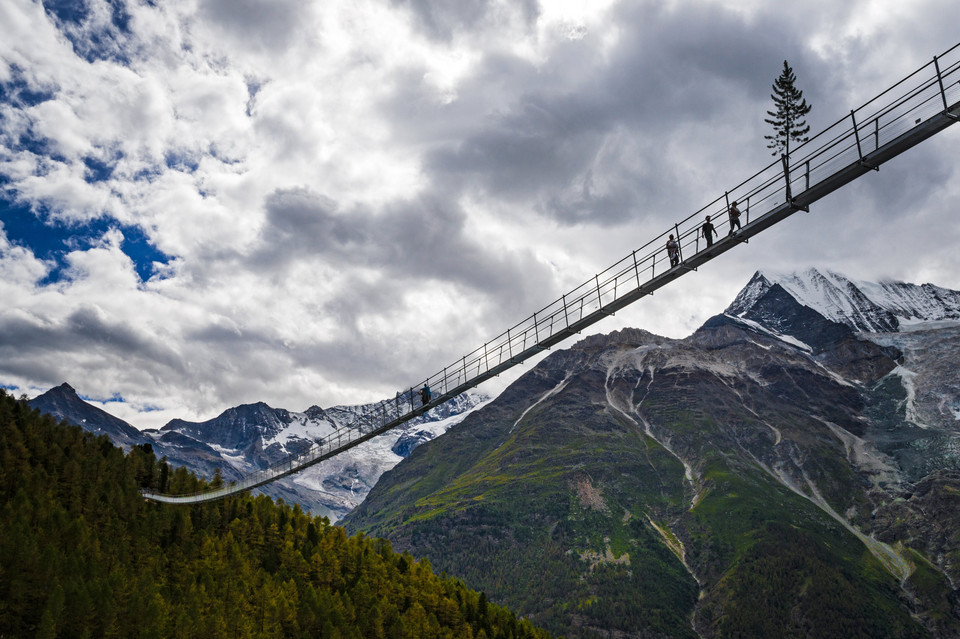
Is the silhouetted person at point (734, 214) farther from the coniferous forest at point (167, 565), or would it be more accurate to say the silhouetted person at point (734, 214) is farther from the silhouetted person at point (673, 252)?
the coniferous forest at point (167, 565)

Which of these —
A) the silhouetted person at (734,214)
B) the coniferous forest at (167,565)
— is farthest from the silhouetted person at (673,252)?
the coniferous forest at (167,565)

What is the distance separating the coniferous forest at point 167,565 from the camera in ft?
231

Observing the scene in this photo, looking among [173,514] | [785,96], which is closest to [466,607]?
[173,514]

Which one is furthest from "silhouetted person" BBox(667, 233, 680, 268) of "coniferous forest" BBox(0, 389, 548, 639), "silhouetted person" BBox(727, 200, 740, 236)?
"coniferous forest" BBox(0, 389, 548, 639)

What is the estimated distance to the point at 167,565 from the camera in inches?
3664

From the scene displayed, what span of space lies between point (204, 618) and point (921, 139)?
7822 centimetres

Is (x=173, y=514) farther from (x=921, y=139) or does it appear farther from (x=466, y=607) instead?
(x=921, y=139)

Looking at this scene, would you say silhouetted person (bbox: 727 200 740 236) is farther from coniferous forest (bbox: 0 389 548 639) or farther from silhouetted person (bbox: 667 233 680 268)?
Result: coniferous forest (bbox: 0 389 548 639)

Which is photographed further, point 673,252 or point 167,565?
point 167,565

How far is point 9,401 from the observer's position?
11038 cm

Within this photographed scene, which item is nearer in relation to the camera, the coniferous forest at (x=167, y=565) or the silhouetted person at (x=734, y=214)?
the silhouetted person at (x=734, y=214)

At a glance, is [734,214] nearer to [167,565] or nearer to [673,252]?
[673,252]

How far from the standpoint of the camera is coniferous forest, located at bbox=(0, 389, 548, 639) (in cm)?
7038

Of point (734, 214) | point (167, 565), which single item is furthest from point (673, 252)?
point (167, 565)
